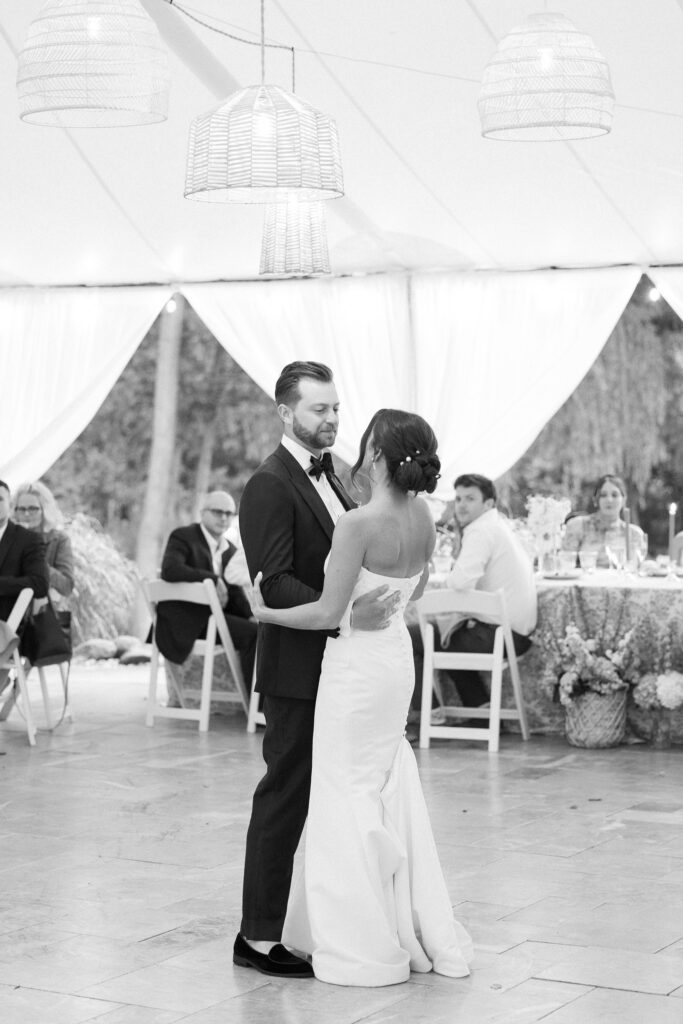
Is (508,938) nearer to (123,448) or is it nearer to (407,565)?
(407,565)

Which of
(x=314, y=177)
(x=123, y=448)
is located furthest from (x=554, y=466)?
(x=314, y=177)

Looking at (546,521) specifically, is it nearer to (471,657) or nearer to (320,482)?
(471,657)

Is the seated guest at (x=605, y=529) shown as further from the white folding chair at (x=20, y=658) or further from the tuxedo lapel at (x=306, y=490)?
the tuxedo lapel at (x=306, y=490)

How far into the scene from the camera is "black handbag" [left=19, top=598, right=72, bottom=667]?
7.03 metres

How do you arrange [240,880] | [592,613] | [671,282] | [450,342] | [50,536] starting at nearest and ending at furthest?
[240,880] → [592,613] → [50,536] → [671,282] → [450,342]

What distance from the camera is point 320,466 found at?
11.7 ft

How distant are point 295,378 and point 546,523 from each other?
13.3ft

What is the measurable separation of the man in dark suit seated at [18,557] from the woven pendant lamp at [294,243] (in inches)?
64.8

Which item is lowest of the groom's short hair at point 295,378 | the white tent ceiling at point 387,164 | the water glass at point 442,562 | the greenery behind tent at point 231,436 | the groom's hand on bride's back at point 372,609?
the groom's hand on bride's back at point 372,609

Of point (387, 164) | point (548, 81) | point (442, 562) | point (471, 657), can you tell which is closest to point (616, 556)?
point (442, 562)

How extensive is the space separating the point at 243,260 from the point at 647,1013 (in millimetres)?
6862

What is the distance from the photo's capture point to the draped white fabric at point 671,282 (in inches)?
340

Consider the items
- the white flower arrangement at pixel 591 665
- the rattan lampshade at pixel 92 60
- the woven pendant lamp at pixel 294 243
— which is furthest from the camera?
the woven pendant lamp at pixel 294 243

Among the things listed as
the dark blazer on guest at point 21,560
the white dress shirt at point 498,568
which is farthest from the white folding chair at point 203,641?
the white dress shirt at point 498,568
